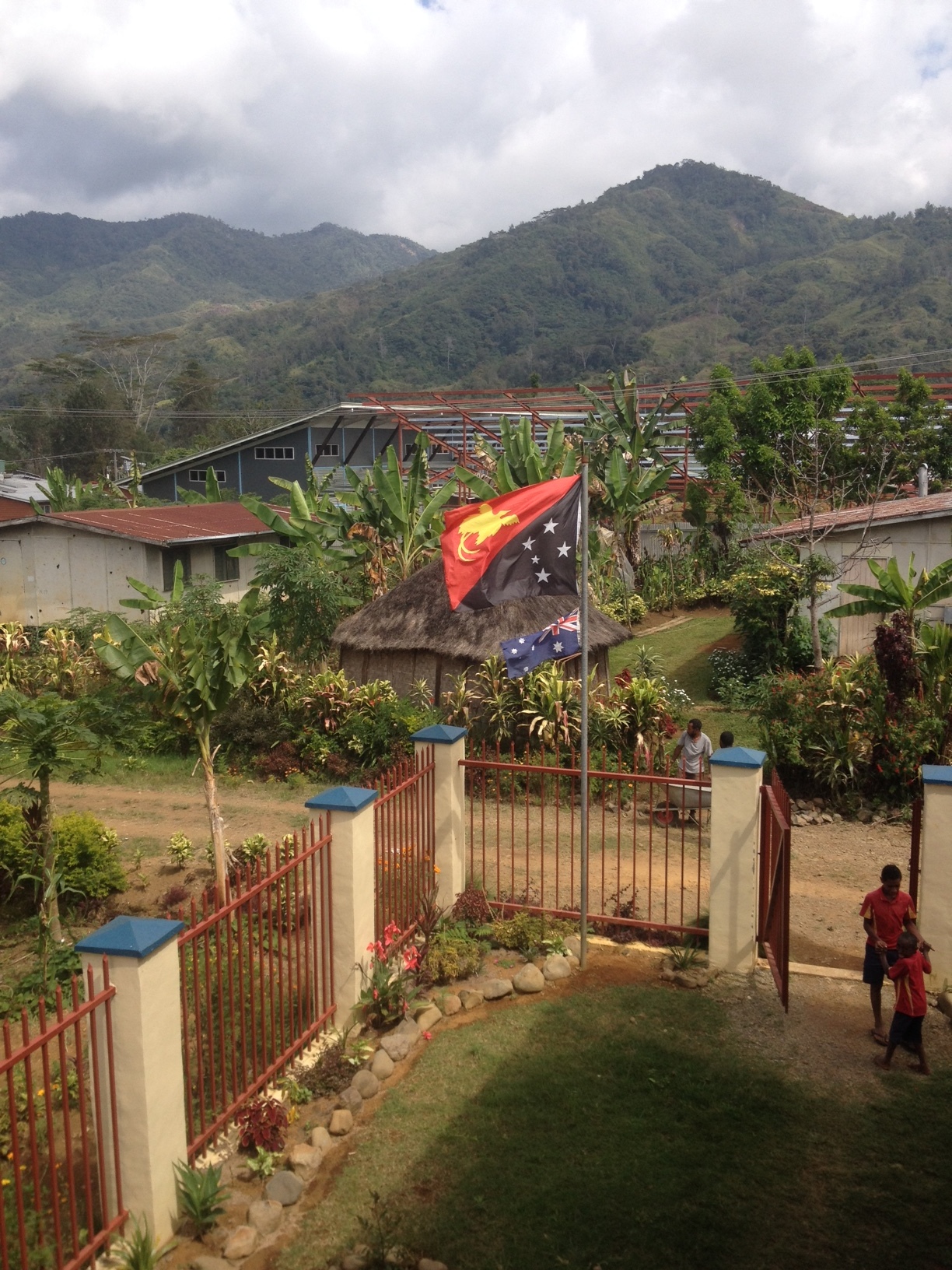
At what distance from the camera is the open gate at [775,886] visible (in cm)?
708

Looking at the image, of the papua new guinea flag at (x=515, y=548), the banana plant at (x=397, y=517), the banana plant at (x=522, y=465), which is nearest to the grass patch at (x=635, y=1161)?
the papua new guinea flag at (x=515, y=548)

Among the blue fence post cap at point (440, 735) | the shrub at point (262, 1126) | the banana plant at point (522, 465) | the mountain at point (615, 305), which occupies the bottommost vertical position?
the shrub at point (262, 1126)

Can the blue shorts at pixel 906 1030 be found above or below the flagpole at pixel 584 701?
below

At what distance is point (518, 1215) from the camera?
17.7 feet

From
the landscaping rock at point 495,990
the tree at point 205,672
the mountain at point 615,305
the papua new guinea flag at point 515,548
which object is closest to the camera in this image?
the landscaping rock at point 495,990

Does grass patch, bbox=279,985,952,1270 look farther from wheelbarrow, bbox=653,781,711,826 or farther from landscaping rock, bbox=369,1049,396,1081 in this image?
wheelbarrow, bbox=653,781,711,826

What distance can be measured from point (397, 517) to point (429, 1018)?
45.0 feet

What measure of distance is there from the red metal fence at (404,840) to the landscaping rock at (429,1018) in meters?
0.65

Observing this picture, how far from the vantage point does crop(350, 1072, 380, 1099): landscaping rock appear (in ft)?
21.7

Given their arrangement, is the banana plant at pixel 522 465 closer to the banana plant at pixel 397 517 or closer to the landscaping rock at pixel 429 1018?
the banana plant at pixel 397 517

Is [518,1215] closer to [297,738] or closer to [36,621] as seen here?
[297,738]

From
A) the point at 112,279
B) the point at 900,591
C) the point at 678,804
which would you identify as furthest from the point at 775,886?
the point at 112,279

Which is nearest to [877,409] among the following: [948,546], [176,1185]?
[948,546]

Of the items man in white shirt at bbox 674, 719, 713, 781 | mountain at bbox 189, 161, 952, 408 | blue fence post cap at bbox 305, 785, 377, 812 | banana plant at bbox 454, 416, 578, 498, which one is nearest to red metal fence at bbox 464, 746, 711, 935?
man in white shirt at bbox 674, 719, 713, 781
